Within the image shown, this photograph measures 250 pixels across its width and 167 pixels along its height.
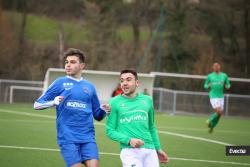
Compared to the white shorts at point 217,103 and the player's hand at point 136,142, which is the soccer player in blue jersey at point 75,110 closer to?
the player's hand at point 136,142

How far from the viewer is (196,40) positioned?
167 feet

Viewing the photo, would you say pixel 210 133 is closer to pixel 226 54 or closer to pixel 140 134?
pixel 140 134

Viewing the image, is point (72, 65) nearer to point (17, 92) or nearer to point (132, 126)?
point (132, 126)

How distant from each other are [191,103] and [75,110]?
2628 cm

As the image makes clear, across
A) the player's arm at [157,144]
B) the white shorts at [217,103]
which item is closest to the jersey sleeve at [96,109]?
the player's arm at [157,144]

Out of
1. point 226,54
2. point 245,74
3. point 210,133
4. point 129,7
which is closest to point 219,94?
point 210,133

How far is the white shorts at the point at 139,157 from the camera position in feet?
26.3

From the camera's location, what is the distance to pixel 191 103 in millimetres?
34688

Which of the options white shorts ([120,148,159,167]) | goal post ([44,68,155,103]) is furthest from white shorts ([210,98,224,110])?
white shorts ([120,148,159,167])

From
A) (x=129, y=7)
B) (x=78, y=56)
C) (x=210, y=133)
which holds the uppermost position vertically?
(x=129, y=7)

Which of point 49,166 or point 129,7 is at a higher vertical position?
point 129,7

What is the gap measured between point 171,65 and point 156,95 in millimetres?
12995

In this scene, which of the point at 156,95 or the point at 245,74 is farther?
the point at 245,74

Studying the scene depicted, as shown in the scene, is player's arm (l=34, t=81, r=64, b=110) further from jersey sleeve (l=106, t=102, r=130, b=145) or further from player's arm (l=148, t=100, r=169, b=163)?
player's arm (l=148, t=100, r=169, b=163)
